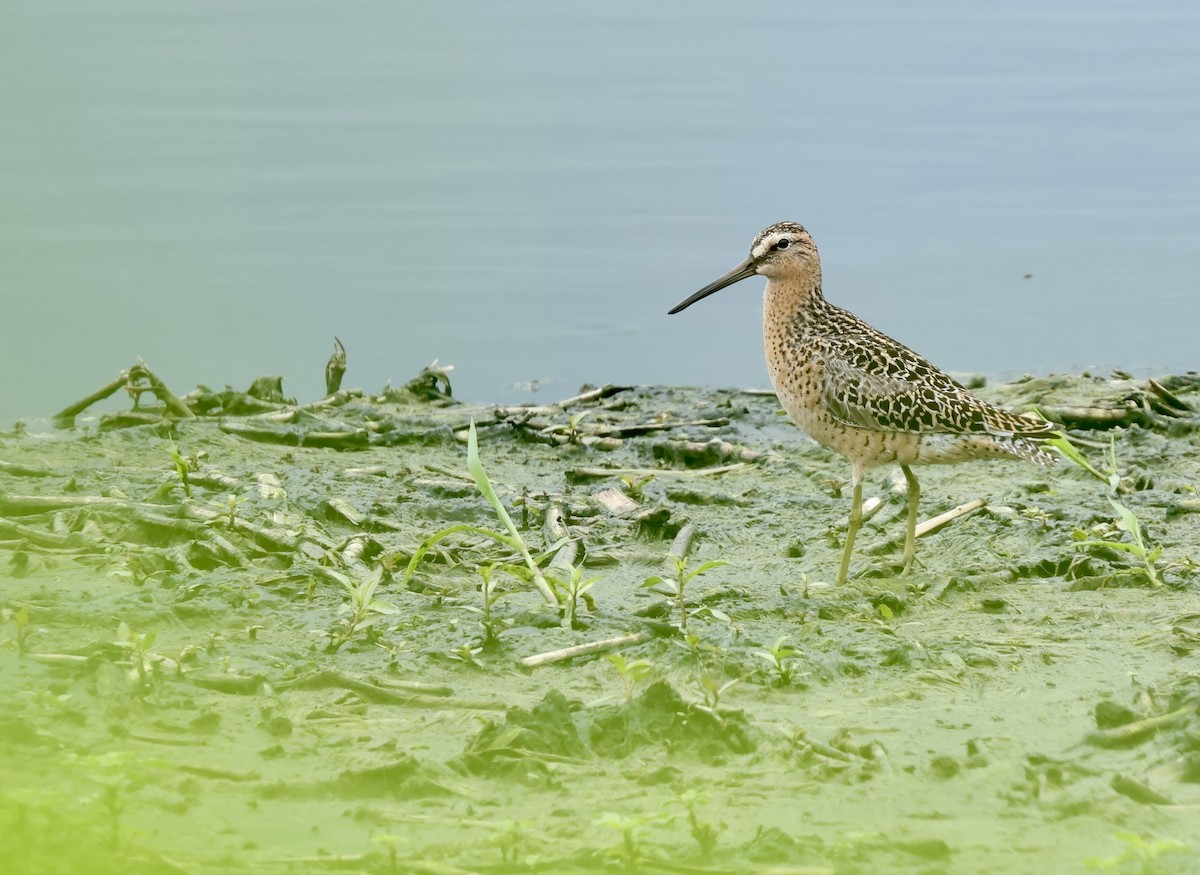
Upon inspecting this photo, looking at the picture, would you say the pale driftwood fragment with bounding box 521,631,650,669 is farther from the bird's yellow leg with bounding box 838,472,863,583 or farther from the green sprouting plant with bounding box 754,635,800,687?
the bird's yellow leg with bounding box 838,472,863,583

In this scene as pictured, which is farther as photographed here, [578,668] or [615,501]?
[615,501]

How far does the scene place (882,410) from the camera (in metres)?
6.34

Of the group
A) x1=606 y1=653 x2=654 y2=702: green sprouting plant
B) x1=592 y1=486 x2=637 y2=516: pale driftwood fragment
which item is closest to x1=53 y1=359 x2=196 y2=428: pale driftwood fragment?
x1=592 y1=486 x2=637 y2=516: pale driftwood fragment

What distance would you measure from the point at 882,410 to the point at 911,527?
51cm

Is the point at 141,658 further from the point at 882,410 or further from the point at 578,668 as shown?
the point at 882,410

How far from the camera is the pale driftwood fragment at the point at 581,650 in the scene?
4.53 metres

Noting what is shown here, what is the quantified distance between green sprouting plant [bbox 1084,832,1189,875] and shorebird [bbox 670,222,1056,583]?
2.77 meters

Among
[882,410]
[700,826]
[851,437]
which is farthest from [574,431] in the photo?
[700,826]

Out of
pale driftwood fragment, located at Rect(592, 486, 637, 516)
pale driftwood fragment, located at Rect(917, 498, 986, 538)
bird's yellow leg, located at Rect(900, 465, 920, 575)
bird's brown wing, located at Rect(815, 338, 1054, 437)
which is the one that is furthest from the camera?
pale driftwood fragment, located at Rect(592, 486, 637, 516)

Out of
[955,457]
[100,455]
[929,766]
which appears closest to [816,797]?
[929,766]

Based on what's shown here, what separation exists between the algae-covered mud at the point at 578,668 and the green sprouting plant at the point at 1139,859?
1 cm

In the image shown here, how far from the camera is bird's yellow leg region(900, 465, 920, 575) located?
6.18 metres

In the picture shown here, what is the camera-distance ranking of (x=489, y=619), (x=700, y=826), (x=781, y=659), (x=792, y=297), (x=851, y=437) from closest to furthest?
(x=700, y=826), (x=781, y=659), (x=489, y=619), (x=851, y=437), (x=792, y=297)

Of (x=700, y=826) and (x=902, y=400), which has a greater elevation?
(x=902, y=400)
